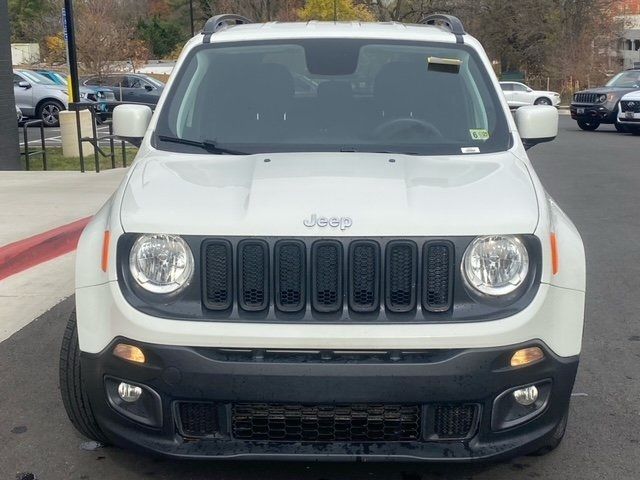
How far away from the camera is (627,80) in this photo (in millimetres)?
26281

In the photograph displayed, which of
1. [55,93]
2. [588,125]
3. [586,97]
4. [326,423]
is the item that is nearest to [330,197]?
[326,423]

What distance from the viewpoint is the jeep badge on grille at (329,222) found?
325 cm

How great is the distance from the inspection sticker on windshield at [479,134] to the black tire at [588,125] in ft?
73.2

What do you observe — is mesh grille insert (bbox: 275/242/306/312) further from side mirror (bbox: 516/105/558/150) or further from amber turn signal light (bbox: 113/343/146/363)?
side mirror (bbox: 516/105/558/150)

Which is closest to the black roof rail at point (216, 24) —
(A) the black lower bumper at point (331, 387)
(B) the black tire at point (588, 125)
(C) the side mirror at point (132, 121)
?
(C) the side mirror at point (132, 121)

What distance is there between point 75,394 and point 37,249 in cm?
461

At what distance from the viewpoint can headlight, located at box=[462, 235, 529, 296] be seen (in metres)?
3.29

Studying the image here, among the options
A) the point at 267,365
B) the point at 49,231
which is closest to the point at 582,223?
the point at 49,231

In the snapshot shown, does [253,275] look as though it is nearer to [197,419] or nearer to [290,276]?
[290,276]

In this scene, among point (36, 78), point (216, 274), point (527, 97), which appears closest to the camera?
point (216, 274)

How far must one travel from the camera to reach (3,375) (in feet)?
16.5

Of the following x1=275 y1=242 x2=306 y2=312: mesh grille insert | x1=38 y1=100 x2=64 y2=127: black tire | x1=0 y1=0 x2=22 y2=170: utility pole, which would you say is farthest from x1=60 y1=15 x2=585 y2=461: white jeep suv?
x1=38 y1=100 x2=64 y2=127: black tire

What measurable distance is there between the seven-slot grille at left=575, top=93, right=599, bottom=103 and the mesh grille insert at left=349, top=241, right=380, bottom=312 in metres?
23.3

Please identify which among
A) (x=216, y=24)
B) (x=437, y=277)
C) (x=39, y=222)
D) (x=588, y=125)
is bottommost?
(x=588, y=125)
